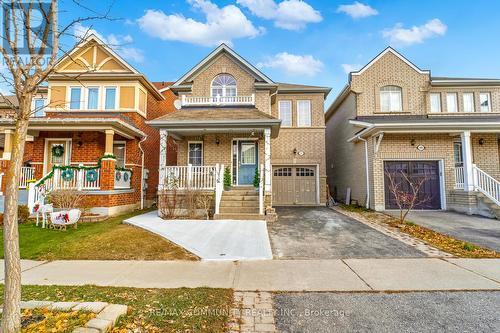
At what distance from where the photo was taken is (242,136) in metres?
12.5

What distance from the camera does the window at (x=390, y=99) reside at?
14184 mm

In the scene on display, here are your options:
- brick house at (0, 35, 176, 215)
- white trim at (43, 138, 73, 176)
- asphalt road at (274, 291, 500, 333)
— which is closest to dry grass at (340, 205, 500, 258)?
asphalt road at (274, 291, 500, 333)

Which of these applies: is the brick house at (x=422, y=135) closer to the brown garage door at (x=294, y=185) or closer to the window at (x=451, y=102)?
the window at (x=451, y=102)

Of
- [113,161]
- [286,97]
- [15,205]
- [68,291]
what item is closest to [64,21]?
[15,205]

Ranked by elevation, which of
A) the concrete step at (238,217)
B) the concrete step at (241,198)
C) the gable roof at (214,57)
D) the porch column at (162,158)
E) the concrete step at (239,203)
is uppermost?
the gable roof at (214,57)

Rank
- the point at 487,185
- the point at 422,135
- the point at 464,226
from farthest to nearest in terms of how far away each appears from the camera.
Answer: the point at 422,135 → the point at 487,185 → the point at 464,226

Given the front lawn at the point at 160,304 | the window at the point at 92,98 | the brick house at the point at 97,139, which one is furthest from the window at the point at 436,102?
the window at the point at 92,98

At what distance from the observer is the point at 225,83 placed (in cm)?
1356

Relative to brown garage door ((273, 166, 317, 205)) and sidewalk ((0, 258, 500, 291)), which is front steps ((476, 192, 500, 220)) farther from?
brown garage door ((273, 166, 317, 205))

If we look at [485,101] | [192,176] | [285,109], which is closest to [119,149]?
[192,176]

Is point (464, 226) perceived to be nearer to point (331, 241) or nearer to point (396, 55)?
point (331, 241)

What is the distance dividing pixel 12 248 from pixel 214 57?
13.0 metres

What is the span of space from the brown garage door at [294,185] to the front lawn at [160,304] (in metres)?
11.8

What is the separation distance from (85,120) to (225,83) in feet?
23.0
